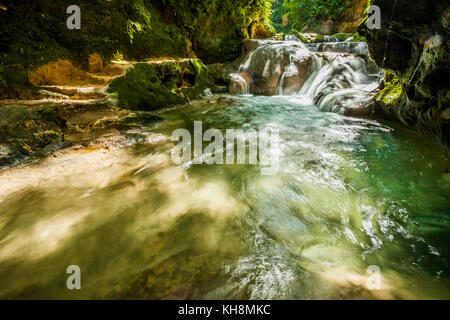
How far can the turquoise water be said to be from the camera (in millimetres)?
1385

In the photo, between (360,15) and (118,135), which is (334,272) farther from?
(360,15)

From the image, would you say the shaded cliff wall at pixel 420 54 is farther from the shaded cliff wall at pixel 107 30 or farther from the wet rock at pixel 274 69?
the wet rock at pixel 274 69

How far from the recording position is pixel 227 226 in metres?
1.93

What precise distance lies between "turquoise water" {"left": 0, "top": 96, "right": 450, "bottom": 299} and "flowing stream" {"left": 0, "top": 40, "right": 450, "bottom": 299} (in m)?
0.01

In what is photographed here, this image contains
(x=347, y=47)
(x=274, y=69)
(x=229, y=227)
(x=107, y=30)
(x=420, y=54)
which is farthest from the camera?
(x=347, y=47)

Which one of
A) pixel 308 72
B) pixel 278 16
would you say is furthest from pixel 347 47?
pixel 278 16

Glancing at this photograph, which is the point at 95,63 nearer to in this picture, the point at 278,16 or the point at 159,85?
the point at 159,85

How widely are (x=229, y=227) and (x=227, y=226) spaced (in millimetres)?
24

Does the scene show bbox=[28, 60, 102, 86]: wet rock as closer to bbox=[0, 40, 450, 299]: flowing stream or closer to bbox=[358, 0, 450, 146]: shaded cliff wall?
bbox=[0, 40, 450, 299]: flowing stream

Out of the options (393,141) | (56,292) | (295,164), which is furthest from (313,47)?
(56,292)

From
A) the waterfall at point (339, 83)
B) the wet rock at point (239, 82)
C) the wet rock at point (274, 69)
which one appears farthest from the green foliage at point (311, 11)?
the wet rock at point (239, 82)

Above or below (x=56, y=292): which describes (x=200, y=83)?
above

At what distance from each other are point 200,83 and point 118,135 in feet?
16.5
